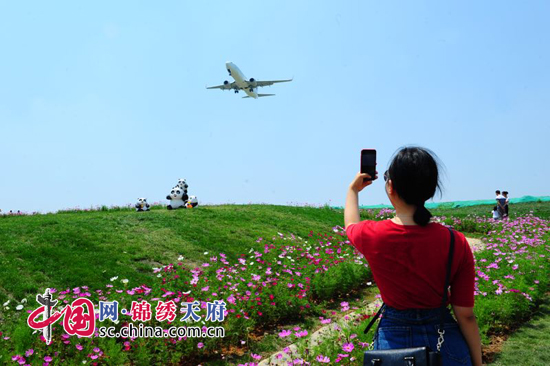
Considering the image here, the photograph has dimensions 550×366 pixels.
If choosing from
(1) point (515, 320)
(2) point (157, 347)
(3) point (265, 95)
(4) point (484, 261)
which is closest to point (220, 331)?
(2) point (157, 347)

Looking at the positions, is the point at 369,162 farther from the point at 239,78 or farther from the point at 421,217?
the point at 239,78

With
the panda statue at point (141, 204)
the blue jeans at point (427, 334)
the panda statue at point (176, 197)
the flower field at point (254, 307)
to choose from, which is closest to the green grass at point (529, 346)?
the flower field at point (254, 307)

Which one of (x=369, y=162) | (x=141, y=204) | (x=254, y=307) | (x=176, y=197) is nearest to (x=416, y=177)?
(x=369, y=162)

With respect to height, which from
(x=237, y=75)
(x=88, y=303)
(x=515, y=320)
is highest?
(x=237, y=75)

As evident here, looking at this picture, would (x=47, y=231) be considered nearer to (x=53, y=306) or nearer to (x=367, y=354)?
(x=53, y=306)

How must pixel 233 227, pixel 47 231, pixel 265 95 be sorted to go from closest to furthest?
pixel 47 231, pixel 233 227, pixel 265 95

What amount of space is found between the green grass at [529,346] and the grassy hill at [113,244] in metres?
6.22

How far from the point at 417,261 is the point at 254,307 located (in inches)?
198

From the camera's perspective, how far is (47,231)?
408 inches

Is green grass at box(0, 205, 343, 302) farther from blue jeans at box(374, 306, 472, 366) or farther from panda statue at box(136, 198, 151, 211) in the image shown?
blue jeans at box(374, 306, 472, 366)

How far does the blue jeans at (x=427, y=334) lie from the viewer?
212cm

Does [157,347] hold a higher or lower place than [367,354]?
lower

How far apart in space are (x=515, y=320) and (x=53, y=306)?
23.6ft

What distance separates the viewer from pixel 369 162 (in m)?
2.47
